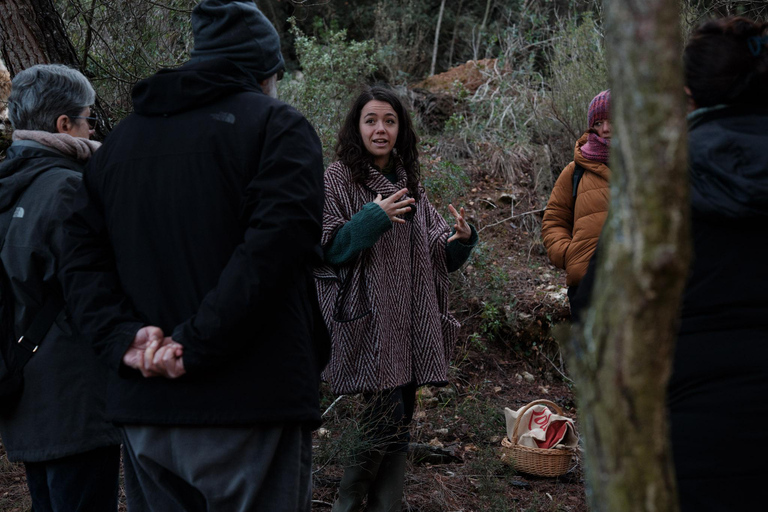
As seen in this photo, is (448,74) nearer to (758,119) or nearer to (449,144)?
(449,144)

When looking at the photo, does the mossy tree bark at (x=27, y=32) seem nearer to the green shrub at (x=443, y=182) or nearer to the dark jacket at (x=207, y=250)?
the dark jacket at (x=207, y=250)

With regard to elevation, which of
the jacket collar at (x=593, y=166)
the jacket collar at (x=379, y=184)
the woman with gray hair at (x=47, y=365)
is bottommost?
the woman with gray hair at (x=47, y=365)

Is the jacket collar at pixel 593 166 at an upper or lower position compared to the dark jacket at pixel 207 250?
upper

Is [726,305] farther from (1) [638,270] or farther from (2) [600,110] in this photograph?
(2) [600,110]

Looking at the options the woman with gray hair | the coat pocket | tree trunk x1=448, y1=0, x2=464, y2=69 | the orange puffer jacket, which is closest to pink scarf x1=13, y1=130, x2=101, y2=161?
the woman with gray hair

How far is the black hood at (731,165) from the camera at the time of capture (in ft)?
6.29

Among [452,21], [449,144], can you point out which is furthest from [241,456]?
[452,21]

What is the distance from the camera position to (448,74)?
10.4 metres

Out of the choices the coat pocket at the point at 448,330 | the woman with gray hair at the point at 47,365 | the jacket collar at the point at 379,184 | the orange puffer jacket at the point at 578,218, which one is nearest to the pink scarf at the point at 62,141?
the woman with gray hair at the point at 47,365

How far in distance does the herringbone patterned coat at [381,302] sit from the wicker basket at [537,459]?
1.05 meters

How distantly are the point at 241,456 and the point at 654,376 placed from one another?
4.27ft

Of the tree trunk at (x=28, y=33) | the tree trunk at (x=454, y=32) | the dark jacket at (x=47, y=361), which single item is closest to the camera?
the dark jacket at (x=47, y=361)

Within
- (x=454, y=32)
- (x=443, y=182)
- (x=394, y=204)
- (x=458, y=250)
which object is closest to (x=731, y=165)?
(x=394, y=204)

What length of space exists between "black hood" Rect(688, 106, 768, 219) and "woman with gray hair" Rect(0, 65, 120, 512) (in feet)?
6.62
